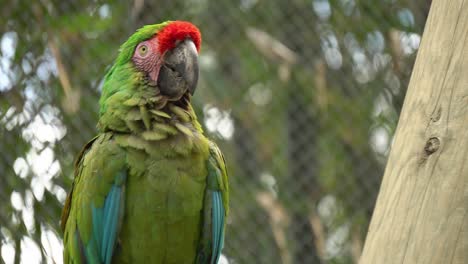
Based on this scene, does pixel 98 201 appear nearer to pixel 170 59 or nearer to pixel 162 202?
pixel 162 202

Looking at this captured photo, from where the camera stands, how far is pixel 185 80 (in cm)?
123

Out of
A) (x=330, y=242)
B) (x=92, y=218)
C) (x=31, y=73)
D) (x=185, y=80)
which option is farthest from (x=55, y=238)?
(x=330, y=242)

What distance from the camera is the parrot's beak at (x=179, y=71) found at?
123cm

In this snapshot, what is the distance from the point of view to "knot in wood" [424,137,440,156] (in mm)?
940

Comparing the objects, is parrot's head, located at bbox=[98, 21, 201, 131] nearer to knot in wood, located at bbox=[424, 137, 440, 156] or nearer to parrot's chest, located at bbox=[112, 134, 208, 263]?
parrot's chest, located at bbox=[112, 134, 208, 263]

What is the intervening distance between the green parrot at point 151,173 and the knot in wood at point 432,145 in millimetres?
401

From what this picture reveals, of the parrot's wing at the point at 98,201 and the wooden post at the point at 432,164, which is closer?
the wooden post at the point at 432,164

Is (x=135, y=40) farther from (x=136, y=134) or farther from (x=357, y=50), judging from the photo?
(x=357, y=50)

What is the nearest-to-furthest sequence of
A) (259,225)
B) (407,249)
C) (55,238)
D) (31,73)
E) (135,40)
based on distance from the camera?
(407,249) → (135,40) → (55,238) → (31,73) → (259,225)

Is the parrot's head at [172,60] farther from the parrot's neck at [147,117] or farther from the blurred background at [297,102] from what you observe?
the blurred background at [297,102]

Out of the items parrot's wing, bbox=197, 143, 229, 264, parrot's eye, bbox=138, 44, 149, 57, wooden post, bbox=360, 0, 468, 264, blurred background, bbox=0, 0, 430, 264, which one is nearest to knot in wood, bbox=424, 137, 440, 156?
wooden post, bbox=360, 0, 468, 264

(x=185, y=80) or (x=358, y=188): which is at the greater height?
(x=185, y=80)

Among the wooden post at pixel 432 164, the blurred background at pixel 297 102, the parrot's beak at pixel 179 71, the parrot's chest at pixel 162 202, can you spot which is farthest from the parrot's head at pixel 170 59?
the blurred background at pixel 297 102

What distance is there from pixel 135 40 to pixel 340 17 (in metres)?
1.13
